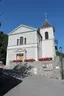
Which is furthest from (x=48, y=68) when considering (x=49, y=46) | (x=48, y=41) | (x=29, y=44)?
(x=48, y=41)

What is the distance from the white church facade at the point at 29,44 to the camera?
2573 cm

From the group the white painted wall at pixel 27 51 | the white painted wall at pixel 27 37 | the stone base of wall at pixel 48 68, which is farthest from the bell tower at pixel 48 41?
the stone base of wall at pixel 48 68

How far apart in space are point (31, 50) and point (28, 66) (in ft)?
22.8

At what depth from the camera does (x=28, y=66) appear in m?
19.1

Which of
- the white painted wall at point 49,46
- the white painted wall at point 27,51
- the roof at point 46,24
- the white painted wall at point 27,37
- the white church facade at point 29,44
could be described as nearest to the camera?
the white painted wall at point 27,51

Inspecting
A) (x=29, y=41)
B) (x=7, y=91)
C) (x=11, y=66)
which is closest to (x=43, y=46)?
(x=29, y=41)

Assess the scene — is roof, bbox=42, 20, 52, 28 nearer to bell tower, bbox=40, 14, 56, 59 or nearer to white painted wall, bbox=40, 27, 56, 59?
bell tower, bbox=40, 14, 56, 59

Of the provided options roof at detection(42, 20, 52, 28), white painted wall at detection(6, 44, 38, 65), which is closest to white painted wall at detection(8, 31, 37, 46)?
white painted wall at detection(6, 44, 38, 65)

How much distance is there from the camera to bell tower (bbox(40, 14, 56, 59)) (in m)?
28.2

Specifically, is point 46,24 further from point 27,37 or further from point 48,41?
point 27,37

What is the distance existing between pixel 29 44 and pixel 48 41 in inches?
215

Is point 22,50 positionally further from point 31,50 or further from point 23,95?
point 23,95

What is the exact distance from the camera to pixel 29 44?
1028 inches

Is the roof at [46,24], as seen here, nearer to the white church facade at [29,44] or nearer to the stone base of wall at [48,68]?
the white church facade at [29,44]
